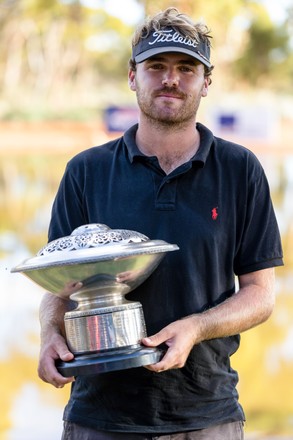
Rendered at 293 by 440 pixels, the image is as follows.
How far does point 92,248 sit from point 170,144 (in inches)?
25.0

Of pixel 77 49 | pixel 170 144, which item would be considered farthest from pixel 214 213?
pixel 77 49

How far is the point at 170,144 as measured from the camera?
2.67 meters

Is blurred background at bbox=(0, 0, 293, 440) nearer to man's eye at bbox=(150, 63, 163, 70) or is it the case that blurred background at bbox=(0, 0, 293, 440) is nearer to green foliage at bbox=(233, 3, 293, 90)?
green foliage at bbox=(233, 3, 293, 90)

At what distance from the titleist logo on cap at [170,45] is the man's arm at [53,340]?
2.33 feet

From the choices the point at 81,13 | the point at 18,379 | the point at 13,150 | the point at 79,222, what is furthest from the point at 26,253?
the point at 81,13

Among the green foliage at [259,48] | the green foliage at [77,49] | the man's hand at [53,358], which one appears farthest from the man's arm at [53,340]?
the green foliage at [259,48]

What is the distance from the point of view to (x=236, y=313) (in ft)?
8.23

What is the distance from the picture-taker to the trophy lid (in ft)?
6.87

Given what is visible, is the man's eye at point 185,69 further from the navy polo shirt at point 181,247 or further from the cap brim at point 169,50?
the navy polo shirt at point 181,247

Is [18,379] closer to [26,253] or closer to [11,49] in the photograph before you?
[26,253]

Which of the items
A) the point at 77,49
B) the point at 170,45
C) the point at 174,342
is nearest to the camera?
the point at 174,342

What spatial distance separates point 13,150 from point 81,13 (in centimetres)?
2879

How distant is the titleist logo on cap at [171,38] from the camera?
8.30 feet

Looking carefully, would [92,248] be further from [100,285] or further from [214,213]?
[214,213]
